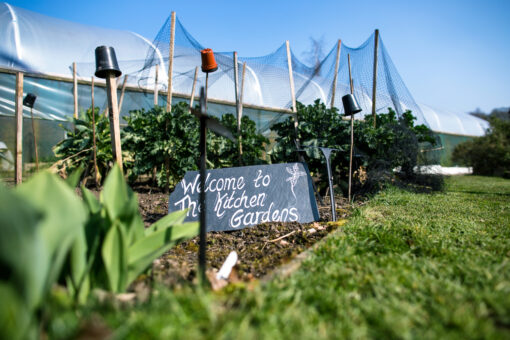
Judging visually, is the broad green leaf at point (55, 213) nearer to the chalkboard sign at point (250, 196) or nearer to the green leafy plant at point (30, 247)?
the green leafy plant at point (30, 247)

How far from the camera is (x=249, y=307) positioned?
Answer: 110cm

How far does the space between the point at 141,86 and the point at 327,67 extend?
4.95 meters

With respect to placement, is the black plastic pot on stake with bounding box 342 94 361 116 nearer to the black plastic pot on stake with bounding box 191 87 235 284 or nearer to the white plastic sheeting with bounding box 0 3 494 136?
the black plastic pot on stake with bounding box 191 87 235 284

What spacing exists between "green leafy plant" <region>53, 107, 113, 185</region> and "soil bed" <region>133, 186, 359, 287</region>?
2.77 m

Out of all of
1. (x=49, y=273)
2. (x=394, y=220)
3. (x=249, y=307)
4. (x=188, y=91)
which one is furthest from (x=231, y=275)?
(x=188, y=91)

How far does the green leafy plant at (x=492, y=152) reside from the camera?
10.8m

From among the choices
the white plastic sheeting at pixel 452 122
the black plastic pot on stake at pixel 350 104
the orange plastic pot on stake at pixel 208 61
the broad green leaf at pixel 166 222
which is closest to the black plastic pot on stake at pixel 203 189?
the broad green leaf at pixel 166 222

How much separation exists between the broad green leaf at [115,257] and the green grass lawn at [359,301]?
0.16 meters

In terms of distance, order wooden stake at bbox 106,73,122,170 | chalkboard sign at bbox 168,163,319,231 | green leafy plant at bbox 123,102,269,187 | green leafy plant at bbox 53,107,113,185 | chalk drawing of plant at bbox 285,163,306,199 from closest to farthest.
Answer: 1. wooden stake at bbox 106,73,122,170
2. chalkboard sign at bbox 168,163,319,231
3. chalk drawing of plant at bbox 285,163,306,199
4. green leafy plant at bbox 123,102,269,187
5. green leafy plant at bbox 53,107,113,185

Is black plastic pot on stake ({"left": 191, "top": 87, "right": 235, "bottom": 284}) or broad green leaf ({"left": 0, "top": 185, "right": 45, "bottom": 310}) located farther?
black plastic pot on stake ({"left": 191, "top": 87, "right": 235, "bottom": 284})

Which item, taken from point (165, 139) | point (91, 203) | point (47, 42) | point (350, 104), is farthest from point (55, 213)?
point (47, 42)

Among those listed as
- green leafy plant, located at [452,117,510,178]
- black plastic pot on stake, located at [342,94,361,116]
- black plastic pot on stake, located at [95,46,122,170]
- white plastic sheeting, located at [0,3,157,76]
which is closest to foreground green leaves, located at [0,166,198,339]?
black plastic pot on stake, located at [95,46,122,170]

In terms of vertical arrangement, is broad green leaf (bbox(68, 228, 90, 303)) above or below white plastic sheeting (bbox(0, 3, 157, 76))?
below

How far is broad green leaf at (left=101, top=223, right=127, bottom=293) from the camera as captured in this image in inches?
42.8
